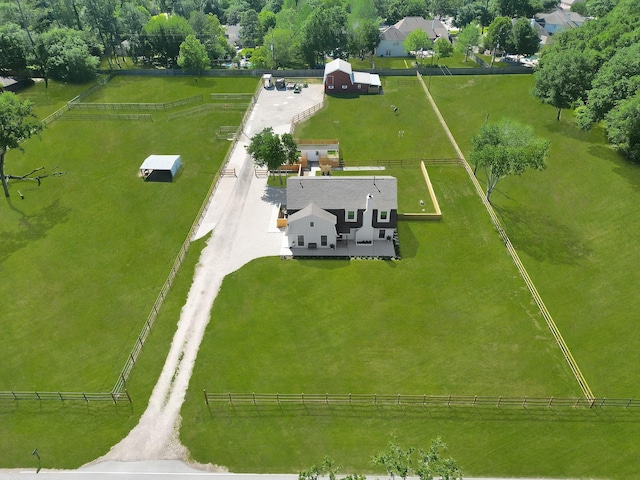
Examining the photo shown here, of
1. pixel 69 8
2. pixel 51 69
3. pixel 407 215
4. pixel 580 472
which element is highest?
pixel 69 8

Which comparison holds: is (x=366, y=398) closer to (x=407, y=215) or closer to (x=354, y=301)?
(x=354, y=301)

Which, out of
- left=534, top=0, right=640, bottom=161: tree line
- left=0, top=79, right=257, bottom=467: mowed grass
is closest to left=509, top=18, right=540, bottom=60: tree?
left=534, top=0, right=640, bottom=161: tree line

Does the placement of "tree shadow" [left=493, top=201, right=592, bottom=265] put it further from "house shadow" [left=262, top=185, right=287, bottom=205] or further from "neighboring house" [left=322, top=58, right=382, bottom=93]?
"neighboring house" [left=322, top=58, right=382, bottom=93]

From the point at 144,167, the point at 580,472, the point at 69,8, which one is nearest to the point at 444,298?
the point at 580,472

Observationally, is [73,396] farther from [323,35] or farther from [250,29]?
[250,29]

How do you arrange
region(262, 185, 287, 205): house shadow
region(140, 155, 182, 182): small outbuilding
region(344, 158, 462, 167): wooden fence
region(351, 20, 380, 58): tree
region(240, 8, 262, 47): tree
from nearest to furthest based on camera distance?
region(262, 185, 287, 205): house shadow, region(140, 155, 182, 182): small outbuilding, region(344, 158, 462, 167): wooden fence, region(351, 20, 380, 58): tree, region(240, 8, 262, 47): tree

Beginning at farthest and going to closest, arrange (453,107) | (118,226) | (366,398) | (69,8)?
(69,8) < (453,107) < (118,226) < (366,398)

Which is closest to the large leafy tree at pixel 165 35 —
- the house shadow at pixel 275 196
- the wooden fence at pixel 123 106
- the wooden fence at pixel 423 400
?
the wooden fence at pixel 123 106
